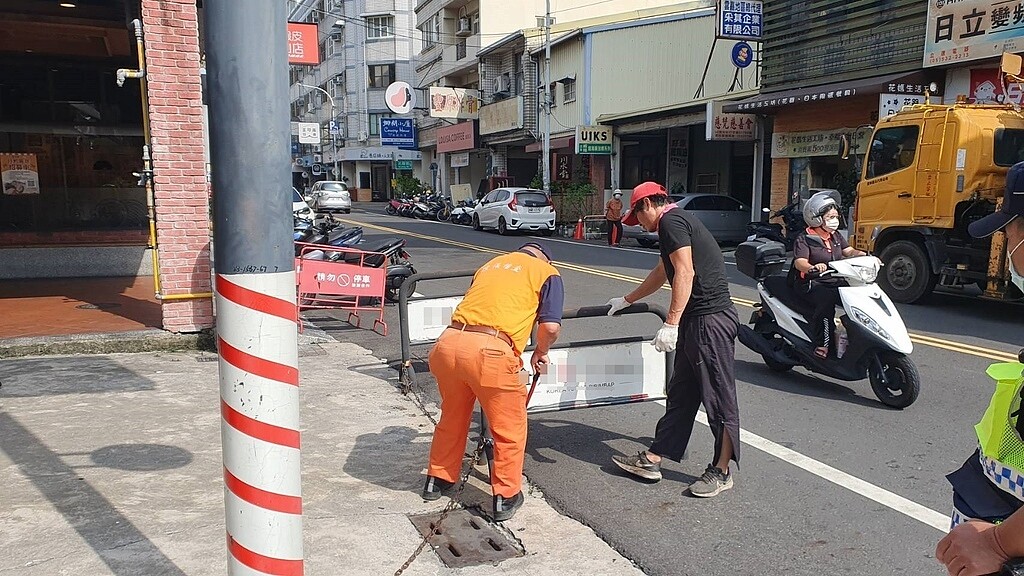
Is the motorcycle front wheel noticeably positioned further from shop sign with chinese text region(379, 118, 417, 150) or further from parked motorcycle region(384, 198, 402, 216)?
shop sign with chinese text region(379, 118, 417, 150)

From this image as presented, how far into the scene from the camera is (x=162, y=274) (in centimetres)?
764

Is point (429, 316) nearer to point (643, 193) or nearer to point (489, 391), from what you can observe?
point (643, 193)

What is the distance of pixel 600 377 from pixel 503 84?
1345 inches

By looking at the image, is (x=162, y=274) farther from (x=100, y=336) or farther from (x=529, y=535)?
(x=529, y=535)

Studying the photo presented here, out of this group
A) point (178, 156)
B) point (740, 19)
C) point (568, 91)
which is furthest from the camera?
point (568, 91)

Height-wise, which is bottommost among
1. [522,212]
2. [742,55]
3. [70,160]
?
[522,212]

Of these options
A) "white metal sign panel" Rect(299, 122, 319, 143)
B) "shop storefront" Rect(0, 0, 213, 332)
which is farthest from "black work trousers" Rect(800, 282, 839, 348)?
"white metal sign panel" Rect(299, 122, 319, 143)

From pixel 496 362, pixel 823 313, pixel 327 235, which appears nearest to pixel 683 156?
pixel 327 235

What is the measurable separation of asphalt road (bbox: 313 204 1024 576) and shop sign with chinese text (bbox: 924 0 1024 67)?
27.3 feet

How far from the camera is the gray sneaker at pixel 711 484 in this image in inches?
175

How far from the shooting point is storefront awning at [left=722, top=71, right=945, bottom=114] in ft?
51.3

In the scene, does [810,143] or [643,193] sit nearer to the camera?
[643,193]

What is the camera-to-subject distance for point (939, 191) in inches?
409

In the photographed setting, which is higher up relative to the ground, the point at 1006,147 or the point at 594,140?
the point at 594,140
